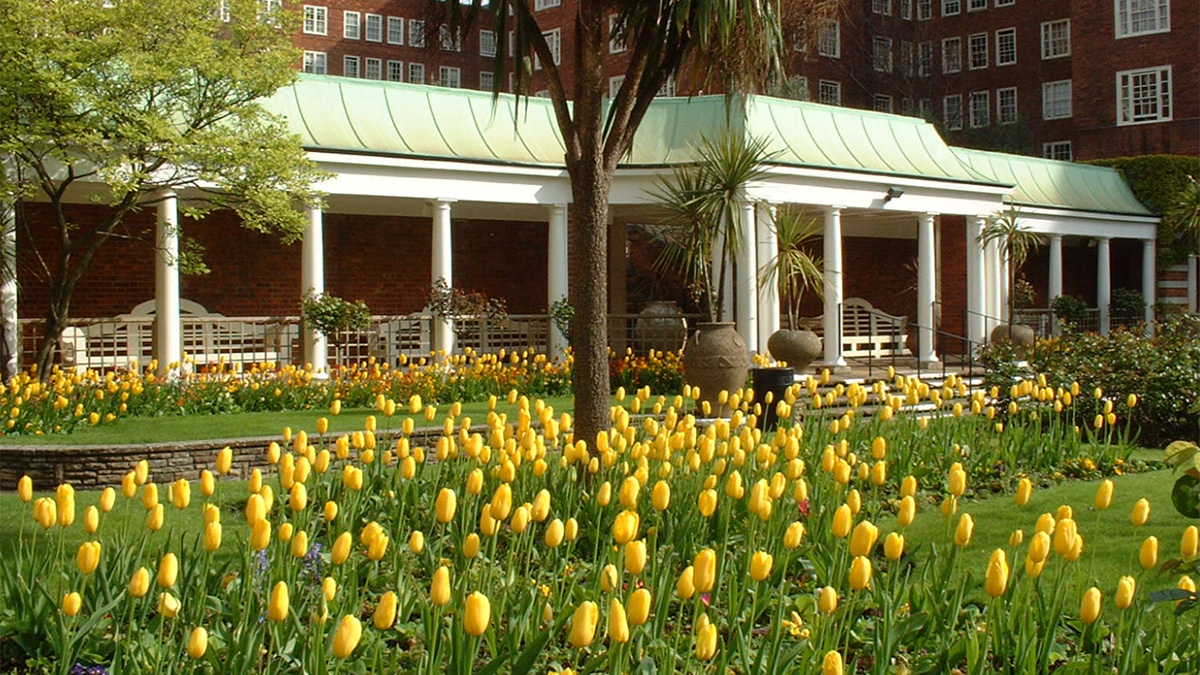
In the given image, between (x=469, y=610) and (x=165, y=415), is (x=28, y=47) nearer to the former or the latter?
(x=165, y=415)

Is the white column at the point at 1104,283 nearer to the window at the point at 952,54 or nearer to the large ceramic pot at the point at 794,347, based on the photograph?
the large ceramic pot at the point at 794,347

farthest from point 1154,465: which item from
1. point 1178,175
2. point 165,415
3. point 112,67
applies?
point 1178,175

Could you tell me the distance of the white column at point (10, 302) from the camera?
14328 mm

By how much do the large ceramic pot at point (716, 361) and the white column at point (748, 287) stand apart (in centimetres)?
529

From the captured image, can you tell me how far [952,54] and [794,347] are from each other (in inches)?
1458

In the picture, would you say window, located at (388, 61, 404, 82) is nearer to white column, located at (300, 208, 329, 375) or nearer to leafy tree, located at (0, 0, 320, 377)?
white column, located at (300, 208, 329, 375)

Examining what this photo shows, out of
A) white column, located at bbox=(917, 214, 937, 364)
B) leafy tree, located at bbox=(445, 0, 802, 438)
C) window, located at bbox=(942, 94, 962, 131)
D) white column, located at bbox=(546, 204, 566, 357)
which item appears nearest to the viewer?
leafy tree, located at bbox=(445, 0, 802, 438)

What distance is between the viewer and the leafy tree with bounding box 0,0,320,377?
12.6 meters

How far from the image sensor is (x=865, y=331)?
25.4m

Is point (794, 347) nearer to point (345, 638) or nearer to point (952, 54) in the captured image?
point (345, 638)

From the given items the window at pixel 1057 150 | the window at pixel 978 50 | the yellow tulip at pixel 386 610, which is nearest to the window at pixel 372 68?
the window at pixel 978 50

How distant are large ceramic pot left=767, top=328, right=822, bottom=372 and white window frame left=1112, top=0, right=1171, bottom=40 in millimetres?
26436

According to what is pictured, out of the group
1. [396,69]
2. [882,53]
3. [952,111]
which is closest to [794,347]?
[952,111]

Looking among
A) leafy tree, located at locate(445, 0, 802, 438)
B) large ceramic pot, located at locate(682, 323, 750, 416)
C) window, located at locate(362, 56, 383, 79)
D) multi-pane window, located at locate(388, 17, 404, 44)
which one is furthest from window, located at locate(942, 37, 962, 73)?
leafy tree, located at locate(445, 0, 802, 438)
